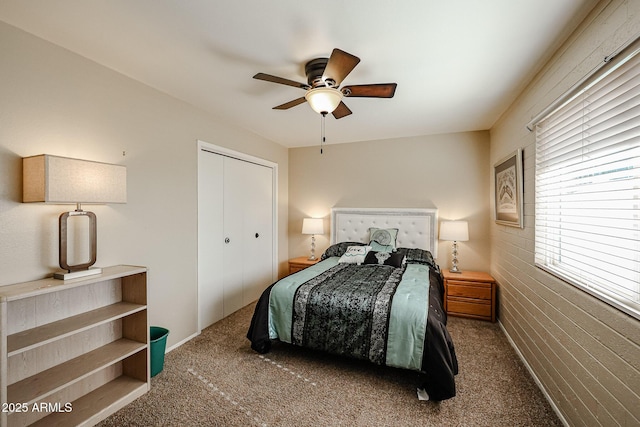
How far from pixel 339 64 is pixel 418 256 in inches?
107

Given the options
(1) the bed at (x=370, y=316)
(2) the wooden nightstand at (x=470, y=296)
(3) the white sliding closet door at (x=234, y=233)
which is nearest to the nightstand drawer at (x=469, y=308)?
(2) the wooden nightstand at (x=470, y=296)

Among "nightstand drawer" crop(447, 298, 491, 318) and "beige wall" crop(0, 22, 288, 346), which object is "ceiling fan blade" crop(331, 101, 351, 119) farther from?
"nightstand drawer" crop(447, 298, 491, 318)

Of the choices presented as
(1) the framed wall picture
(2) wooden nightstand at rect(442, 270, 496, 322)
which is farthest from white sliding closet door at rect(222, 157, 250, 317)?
(1) the framed wall picture

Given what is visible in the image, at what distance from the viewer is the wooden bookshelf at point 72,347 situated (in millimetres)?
1557

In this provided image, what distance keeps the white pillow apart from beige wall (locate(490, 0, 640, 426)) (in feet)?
5.31

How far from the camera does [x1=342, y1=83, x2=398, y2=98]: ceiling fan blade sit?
6.61 ft

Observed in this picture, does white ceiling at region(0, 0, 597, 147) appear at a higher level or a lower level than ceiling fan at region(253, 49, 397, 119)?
higher

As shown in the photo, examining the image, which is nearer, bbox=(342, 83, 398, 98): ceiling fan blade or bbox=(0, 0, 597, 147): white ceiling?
bbox=(0, 0, 597, 147): white ceiling

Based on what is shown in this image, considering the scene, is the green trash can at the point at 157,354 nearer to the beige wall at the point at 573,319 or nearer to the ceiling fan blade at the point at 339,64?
the ceiling fan blade at the point at 339,64

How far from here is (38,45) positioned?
5.93 feet

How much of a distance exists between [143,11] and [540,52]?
8.30ft

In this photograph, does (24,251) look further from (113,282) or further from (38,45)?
(38,45)

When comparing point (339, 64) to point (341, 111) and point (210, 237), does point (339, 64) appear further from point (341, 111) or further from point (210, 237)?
point (210, 237)

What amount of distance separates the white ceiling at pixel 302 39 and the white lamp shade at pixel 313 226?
2064 millimetres
